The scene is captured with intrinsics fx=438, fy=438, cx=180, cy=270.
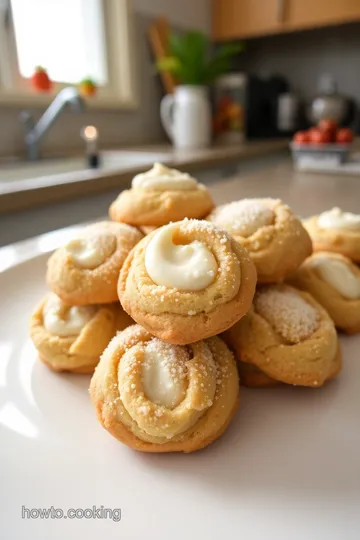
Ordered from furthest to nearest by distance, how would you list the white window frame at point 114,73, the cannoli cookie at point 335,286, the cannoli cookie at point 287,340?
the white window frame at point 114,73, the cannoli cookie at point 335,286, the cannoli cookie at point 287,340

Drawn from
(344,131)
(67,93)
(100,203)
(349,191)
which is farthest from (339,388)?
(67,93)

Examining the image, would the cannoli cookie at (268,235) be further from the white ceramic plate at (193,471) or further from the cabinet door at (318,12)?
the cabinet door at (318,12)

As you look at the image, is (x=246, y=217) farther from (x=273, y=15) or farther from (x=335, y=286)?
(x=273, y=15)

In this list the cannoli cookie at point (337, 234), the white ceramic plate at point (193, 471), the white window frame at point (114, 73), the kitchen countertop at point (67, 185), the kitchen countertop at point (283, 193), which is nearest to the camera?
the white ceramic plate at point (193, 471)

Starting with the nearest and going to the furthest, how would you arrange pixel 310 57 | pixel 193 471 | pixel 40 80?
pixel 193 471
pixel 40 80
pixel 310 57

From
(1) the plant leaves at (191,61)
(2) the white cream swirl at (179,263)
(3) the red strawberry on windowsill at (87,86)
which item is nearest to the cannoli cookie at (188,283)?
(2) the white cream swirl at (179,263)

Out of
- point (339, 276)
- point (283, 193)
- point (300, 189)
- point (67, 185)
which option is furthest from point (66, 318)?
point (300, 189)
